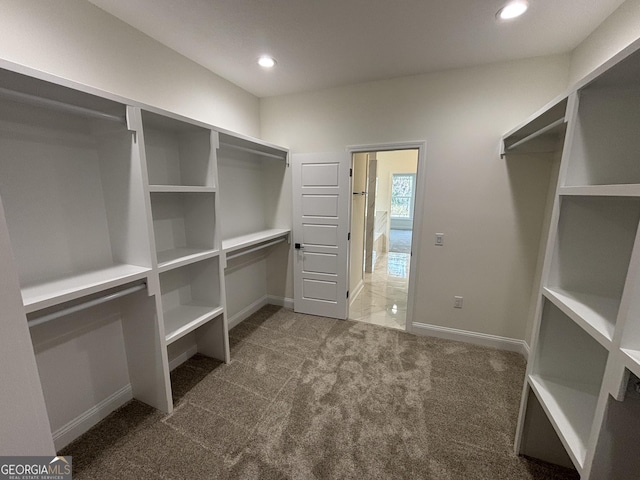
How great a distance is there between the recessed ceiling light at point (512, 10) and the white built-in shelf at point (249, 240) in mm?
2591

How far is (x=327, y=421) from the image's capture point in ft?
5.87

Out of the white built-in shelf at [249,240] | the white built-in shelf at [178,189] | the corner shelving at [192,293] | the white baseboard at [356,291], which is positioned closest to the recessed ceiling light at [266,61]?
the white built-in shelf at [178,189]

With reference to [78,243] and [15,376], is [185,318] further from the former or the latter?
[15,376]

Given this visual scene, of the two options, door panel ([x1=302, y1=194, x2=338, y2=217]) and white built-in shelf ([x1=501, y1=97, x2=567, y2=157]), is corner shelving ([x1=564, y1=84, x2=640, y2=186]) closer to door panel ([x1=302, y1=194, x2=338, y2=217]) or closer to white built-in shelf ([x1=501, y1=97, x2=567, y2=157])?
white built-in shelf ([x1=501, y1=97, x2=567, y2=157])

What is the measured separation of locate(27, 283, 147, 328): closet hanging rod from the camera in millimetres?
1226

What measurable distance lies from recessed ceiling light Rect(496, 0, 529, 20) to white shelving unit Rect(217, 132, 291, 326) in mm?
2105

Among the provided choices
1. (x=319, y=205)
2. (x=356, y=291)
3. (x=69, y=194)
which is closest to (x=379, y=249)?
(x=356, y=291)

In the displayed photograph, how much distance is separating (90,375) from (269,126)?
3.00 metres

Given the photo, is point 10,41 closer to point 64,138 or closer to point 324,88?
point 64,138

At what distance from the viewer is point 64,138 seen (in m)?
1.53

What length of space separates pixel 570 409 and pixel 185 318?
8.25 ft

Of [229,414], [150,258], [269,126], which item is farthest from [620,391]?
[269,126]

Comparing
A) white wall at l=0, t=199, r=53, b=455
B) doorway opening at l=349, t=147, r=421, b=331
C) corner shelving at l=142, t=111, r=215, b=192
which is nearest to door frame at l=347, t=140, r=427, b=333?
doorway opening at l=349, t=147, r=421, b=331

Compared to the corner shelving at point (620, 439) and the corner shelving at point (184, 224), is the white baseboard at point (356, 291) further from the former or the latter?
the corner shelving at point (620, 439)
